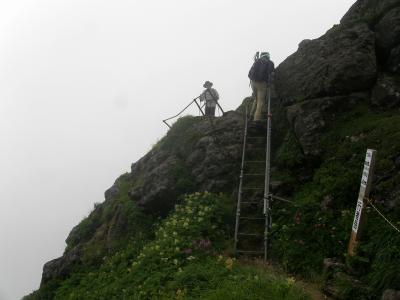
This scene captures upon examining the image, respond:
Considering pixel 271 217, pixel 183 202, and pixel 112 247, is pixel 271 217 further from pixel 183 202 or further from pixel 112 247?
pixel 112 247

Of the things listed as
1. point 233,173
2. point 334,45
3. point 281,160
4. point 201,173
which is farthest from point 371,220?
point 334,45

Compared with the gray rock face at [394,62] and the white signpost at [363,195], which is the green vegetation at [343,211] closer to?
the white signpost at [363,195]

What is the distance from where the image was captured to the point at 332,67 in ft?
46.2

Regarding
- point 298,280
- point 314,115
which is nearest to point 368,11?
point 314,115

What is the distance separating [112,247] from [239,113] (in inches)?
263

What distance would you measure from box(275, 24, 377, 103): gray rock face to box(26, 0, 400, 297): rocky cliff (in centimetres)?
3

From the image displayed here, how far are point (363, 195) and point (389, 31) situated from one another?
783 centimetres

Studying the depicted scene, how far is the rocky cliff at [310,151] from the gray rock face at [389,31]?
0.11ft

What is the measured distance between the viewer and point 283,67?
16531mm

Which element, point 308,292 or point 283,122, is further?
point 283,122

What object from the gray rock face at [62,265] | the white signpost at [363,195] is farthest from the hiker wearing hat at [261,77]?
the gray rock face at [62,265]

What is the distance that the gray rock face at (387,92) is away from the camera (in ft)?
42.3

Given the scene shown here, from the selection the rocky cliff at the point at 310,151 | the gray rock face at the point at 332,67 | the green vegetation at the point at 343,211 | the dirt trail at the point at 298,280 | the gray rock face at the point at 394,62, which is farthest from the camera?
the gray rock face at the point at 332,67

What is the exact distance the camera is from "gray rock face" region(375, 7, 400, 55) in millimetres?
13977
